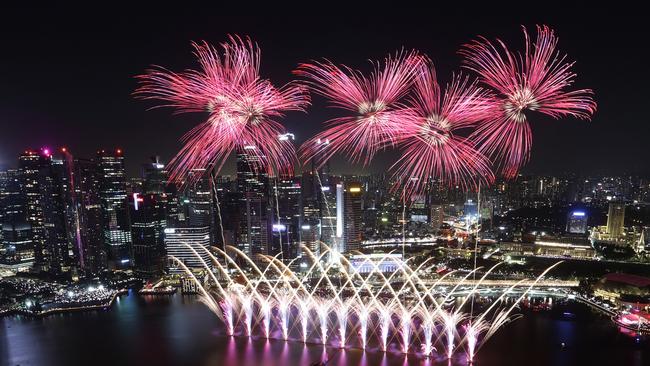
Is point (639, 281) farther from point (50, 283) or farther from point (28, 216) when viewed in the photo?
point (28, 216)

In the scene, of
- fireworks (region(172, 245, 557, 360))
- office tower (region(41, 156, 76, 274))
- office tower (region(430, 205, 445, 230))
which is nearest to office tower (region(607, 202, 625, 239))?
office tower (region(430, 205, 445, 230))

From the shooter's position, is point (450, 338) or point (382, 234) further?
point (382, 234)

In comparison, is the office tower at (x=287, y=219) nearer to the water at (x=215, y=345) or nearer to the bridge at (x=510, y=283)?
the bridge at (x=510, y=283)

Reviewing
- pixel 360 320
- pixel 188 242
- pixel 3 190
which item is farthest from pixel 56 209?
pixel 360 320

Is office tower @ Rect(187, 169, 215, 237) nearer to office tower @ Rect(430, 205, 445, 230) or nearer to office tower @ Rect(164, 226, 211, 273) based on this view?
office tower @ Rect(164, 226, 211, 273)

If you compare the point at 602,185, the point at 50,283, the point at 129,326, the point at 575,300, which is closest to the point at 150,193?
A: the point at 50,283

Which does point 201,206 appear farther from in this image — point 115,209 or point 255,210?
→ point 115,209
